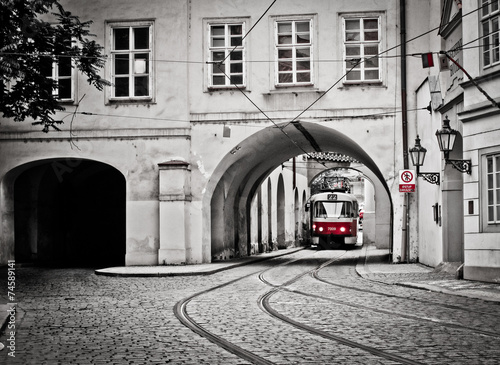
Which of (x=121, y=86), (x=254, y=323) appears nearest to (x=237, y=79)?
Result: (x=121, y=86)

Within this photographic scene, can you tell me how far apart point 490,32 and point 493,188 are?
3.14 meters

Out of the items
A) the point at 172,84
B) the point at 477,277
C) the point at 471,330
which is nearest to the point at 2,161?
the point at 172,84

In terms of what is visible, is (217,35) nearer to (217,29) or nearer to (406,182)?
(217,29)

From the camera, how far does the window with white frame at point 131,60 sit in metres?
24.2

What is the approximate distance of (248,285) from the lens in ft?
55.8

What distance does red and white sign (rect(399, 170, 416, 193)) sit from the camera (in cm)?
2180

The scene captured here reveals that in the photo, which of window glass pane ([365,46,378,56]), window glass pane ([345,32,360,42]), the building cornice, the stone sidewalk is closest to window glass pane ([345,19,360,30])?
window glass pane ([345,32,360,42])

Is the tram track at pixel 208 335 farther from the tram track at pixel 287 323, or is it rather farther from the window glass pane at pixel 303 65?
the window glass pane at pixel 303 65

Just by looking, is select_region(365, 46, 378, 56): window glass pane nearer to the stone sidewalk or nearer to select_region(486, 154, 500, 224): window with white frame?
the stone sidewalk

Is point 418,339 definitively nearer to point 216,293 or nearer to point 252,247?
point 216,293

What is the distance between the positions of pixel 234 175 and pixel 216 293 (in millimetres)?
12891

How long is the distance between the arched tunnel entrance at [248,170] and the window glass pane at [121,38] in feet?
15.1

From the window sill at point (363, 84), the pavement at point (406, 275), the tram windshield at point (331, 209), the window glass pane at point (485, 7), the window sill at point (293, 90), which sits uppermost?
the window glass pane at point (485, 7)

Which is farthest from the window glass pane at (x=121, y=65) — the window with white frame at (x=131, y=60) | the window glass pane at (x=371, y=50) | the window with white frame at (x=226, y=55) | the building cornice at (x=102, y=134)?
the window glass pane at (x=371, y=50)
